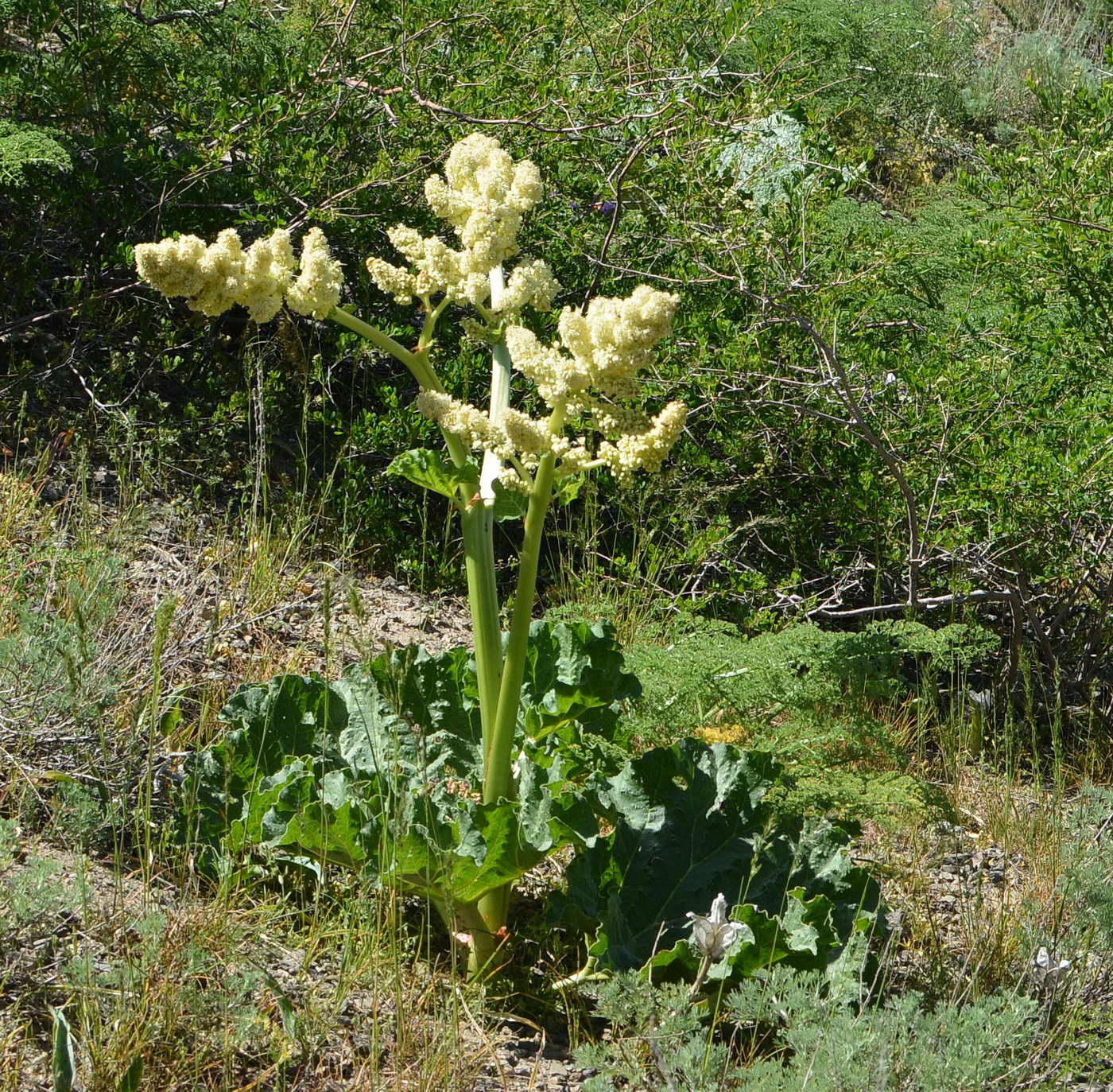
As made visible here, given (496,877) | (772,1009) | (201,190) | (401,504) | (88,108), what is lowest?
(772,1009)

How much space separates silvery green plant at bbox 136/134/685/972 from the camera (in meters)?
2.10

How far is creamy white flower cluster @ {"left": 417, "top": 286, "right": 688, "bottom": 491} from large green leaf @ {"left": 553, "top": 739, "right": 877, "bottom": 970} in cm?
86

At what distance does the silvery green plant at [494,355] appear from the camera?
2096 mm

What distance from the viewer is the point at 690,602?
13.4 feet

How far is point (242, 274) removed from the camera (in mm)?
2162

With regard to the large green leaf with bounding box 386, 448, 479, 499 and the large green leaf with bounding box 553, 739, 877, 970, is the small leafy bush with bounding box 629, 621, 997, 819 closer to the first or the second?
the large green leaf with bounding box 553, 739, 877, 970

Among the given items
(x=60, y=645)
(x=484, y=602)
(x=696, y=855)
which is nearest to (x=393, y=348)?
(x=484, y=602)

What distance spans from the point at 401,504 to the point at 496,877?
7.99 feet

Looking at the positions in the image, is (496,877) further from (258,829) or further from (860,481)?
(860,481)

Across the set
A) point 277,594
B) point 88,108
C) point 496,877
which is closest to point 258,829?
point 496,877

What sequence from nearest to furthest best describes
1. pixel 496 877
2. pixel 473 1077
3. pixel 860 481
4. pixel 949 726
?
pixel 473 1077 → pixel 496 877 → pixel 949 726 → pixel 860 481

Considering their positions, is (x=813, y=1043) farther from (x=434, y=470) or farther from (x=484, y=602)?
(x=434, y=470)

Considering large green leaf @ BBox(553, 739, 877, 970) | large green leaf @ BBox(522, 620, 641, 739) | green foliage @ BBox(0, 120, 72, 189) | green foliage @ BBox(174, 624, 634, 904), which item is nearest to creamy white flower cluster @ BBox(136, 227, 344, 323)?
green foliage @ BBox(174, 624, 634, 904)

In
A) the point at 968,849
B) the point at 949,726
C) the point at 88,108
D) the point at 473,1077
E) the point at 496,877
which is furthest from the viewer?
the point at 88,108
